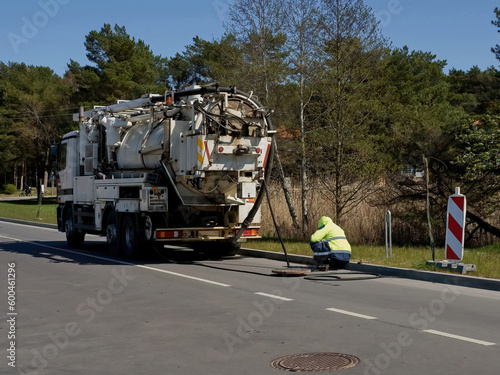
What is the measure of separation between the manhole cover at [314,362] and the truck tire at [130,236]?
9.71 metres

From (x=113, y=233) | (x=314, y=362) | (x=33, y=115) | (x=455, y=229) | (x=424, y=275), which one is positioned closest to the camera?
(x=314, y=362)

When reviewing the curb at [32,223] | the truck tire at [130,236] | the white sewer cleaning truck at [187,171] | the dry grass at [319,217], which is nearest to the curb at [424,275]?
the white sewer cleaning truck at [187,171]

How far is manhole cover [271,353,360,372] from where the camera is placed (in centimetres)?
592

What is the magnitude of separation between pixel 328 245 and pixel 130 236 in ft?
17.3

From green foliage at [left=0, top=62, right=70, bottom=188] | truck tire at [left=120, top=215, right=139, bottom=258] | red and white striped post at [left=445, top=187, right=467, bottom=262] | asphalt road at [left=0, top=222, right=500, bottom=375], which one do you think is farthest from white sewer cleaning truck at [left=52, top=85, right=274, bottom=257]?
green foliage at [left=0, top=62, right=70, bottom=188]

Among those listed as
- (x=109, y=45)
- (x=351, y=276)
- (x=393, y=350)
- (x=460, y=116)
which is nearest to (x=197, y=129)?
(x=351, y=276)

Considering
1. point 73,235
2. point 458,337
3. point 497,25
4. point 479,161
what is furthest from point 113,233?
point 497,25

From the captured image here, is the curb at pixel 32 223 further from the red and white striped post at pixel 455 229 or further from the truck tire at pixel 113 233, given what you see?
the red and white striped post at pixel 455 229

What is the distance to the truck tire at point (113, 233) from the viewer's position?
647 inches

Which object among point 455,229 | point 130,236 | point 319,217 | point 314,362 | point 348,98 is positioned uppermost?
point 348,98

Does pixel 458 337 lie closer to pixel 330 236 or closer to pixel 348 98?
pixel 330 236

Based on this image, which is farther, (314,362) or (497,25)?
(497,25)

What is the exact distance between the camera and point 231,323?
7980 mm

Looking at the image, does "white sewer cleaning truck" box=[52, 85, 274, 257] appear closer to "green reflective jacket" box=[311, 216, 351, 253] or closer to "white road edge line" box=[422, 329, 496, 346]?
"green reflective jacket" box=[311, 216, 351, 253]
